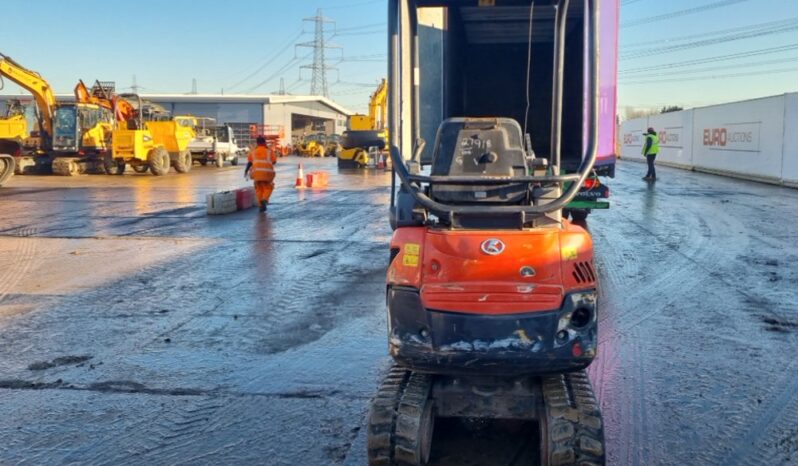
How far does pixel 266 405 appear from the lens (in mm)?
4496

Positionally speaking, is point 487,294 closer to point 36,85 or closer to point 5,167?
point 5,167

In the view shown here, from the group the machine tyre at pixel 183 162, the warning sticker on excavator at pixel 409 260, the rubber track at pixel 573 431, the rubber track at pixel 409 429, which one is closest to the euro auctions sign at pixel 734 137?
the rubber track at pixel 573 431

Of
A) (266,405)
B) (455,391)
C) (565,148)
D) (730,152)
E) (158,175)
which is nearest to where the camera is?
(455,391)

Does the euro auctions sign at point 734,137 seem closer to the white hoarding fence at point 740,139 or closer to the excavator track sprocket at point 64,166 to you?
the white hoarding fence at point 740,139

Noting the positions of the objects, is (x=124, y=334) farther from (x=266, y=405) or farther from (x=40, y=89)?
(x=40, y=89)

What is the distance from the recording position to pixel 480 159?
12.1 ft

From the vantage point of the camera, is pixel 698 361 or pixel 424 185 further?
pixel 698 361

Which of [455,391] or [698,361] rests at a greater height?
[455,391]

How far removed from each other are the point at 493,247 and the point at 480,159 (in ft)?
1.94

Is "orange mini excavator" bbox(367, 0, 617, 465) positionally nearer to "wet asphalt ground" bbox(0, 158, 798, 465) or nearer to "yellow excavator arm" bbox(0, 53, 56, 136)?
"wet asphalt ground" bbox(0, 158, 798, 465)

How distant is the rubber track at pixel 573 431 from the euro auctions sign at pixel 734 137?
885 inches

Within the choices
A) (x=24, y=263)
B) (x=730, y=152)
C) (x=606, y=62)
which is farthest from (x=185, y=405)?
(x=730, y=152)

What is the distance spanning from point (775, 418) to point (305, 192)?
17024 millimetres

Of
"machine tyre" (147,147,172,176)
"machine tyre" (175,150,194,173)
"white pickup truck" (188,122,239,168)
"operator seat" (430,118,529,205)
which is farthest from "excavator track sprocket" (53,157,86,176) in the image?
"operator seat" (430,118,529,205)
